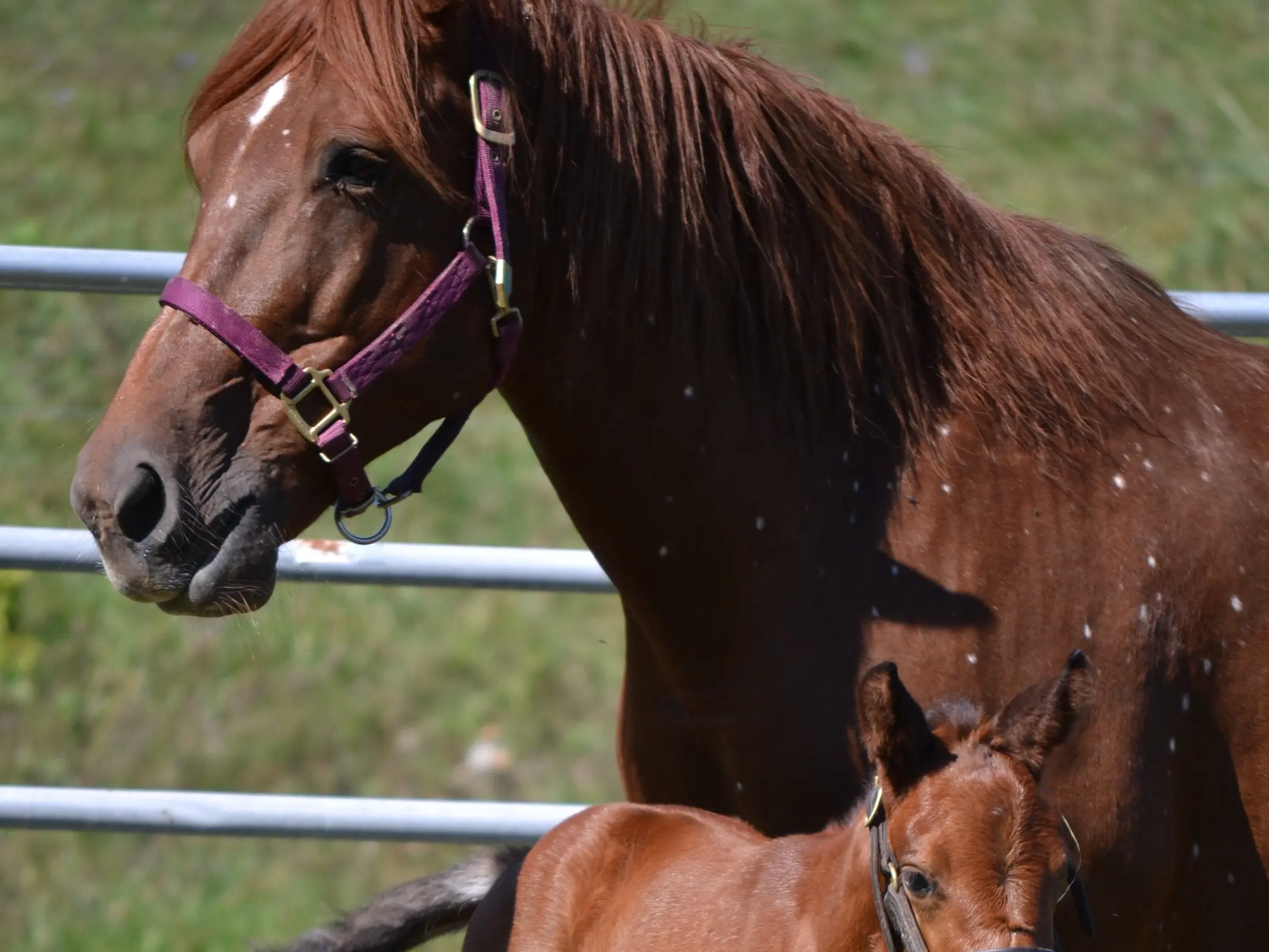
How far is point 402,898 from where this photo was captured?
2.85 m

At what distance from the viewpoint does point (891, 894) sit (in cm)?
196

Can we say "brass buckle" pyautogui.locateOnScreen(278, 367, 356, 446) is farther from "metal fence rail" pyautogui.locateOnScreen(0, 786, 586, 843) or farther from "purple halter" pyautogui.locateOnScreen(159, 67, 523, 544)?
"metal fence rail" pyautogui.locateOnScreen(0, 786, 586, 843)

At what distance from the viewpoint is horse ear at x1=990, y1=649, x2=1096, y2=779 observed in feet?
6.45

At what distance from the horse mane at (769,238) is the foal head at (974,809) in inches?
20.1

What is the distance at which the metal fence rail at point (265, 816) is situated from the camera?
→ 3.15 meters

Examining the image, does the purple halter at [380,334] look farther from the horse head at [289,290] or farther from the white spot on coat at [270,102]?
the white spot on coat at [270,102]

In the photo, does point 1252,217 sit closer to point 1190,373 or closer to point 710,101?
point 1190,373

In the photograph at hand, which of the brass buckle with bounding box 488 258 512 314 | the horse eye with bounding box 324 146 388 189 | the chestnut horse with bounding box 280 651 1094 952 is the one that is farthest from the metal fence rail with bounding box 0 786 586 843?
the horse eye with bounding box 324 146 388 189

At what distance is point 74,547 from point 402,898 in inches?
41.4

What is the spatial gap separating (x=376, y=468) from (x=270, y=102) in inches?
146

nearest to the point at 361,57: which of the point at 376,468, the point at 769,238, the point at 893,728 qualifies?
the point at 769,238

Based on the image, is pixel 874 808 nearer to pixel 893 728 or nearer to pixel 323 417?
pixel 893 728

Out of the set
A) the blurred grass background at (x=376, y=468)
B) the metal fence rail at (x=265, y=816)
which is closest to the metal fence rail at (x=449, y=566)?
the blurred grass background at (x=376, y=468)

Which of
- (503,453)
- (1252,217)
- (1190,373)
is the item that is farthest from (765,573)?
(1252,217)
